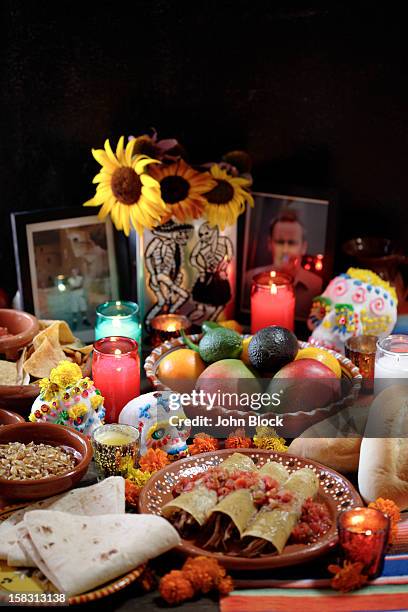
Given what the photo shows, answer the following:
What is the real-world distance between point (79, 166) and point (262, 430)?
858mm

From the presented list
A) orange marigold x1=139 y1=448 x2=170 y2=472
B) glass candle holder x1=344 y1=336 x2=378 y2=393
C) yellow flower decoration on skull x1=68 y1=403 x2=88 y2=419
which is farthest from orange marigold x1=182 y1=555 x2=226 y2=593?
glass candle holder x1=344 y1=336 x2=378 y2=393

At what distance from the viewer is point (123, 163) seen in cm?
196

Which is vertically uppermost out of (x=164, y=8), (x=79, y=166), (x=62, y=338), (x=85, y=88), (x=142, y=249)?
(x=164, y=8)

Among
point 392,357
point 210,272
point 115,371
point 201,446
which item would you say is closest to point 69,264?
point 210,272

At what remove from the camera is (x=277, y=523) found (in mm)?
1396

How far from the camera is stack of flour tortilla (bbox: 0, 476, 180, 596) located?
1300 mm

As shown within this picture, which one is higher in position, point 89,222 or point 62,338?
point 89,222

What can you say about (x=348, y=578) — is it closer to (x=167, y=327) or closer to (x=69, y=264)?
(x=167, y=327)

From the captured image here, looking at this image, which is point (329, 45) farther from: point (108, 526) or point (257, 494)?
point (108, 526)

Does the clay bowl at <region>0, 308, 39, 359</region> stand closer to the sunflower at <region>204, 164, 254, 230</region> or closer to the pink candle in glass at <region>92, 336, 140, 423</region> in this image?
the pink candle in glass at <region>92, 336, 140, 423</region>

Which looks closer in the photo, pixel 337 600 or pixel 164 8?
pixel 337 600

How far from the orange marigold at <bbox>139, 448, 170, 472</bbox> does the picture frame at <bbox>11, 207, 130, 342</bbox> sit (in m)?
0.59

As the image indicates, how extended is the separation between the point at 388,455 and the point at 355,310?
21.2 inches

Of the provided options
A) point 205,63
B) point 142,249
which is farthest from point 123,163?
point 205,63
